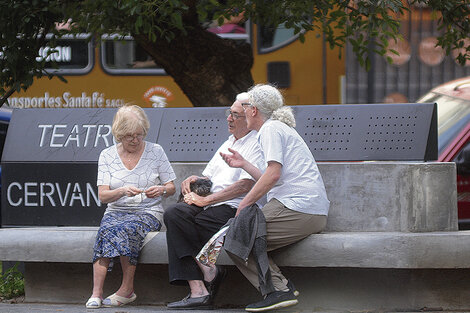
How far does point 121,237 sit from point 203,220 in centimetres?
55

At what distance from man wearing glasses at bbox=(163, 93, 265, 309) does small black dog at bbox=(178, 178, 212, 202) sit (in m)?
0.04

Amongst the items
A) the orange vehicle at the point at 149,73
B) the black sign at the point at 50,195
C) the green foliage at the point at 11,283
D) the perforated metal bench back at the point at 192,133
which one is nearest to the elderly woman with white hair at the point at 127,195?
the perforated metal bench back at the point at 192,133

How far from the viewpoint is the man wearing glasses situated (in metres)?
5.92

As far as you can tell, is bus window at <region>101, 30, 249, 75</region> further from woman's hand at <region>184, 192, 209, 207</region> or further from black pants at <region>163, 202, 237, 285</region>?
black pants at <region>163, 202, 237, 285</region>

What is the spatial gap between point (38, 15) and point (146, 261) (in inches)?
91.4

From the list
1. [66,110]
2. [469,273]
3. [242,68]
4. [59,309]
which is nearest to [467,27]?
[242,68]

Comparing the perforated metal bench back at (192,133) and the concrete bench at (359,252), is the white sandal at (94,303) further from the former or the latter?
the perforated metal bench back at (192,133)

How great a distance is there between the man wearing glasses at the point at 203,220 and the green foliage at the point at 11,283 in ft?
4.74

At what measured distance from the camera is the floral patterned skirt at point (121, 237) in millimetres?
6008

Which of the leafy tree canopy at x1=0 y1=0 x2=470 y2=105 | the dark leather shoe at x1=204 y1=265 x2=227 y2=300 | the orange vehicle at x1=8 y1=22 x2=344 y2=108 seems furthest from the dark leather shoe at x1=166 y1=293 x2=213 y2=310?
the orange vehicle at x1=8 y1=22 x2=344 y2=108

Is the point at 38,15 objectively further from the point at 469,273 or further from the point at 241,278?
the point at 469,273

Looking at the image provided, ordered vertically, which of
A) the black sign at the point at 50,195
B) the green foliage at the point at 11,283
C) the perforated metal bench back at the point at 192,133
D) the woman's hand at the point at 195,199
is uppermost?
the perforated metal bench back at the point at 192,133

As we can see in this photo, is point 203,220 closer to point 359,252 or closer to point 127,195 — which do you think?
point 127,195

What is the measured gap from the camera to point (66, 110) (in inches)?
289
